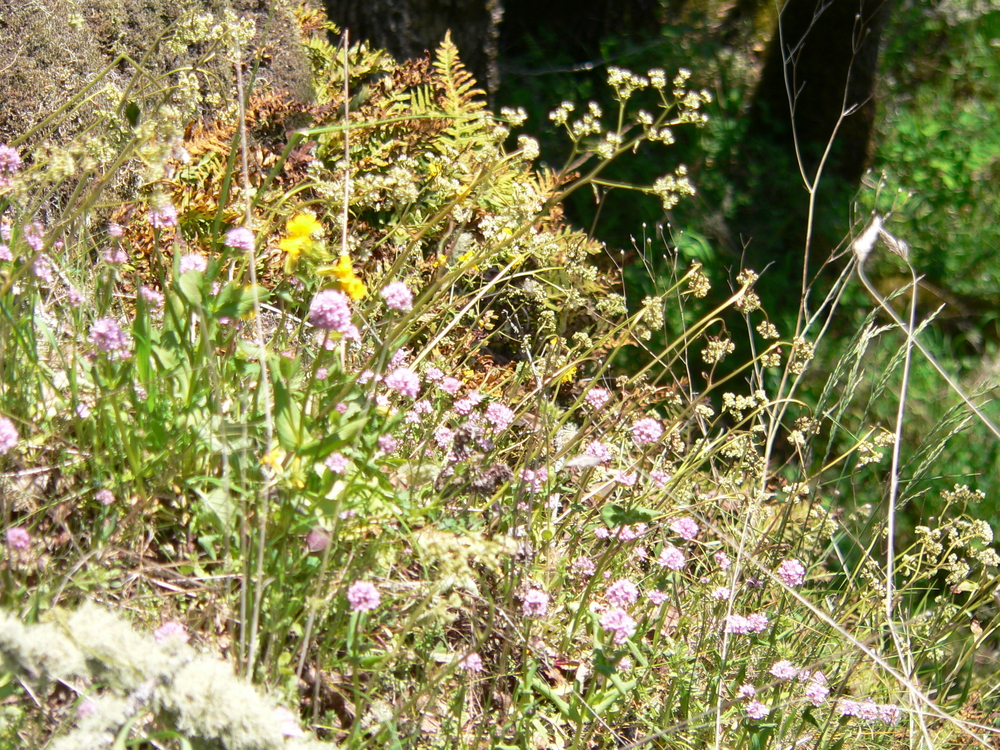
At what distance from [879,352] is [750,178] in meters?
1.40

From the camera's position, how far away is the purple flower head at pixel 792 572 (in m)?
1.84

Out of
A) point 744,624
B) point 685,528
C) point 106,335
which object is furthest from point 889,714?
point 106,335

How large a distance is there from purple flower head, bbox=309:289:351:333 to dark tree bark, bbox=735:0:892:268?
12.0 ft

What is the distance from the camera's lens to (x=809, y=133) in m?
4.86

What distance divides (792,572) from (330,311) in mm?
1215

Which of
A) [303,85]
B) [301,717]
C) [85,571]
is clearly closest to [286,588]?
[301,717]

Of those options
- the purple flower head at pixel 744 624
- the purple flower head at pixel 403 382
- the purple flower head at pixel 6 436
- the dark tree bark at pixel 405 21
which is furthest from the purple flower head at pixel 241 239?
the dark tree bark at pixel 405 21

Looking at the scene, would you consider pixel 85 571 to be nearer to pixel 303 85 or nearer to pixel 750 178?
pixel 303 85

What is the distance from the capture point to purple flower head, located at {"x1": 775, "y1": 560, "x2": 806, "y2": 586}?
184cm

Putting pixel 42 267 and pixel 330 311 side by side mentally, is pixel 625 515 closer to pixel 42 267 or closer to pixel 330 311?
pixel 330 311

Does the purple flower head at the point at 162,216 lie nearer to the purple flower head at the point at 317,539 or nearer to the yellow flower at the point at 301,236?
the yellow flower at the point at 301,236

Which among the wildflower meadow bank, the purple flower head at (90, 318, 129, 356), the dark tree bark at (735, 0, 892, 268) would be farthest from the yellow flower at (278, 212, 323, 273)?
the dark tree bark at (735, 0, 892, 268)

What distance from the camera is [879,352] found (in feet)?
13.1

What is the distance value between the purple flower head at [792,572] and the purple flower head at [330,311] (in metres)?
1.17
